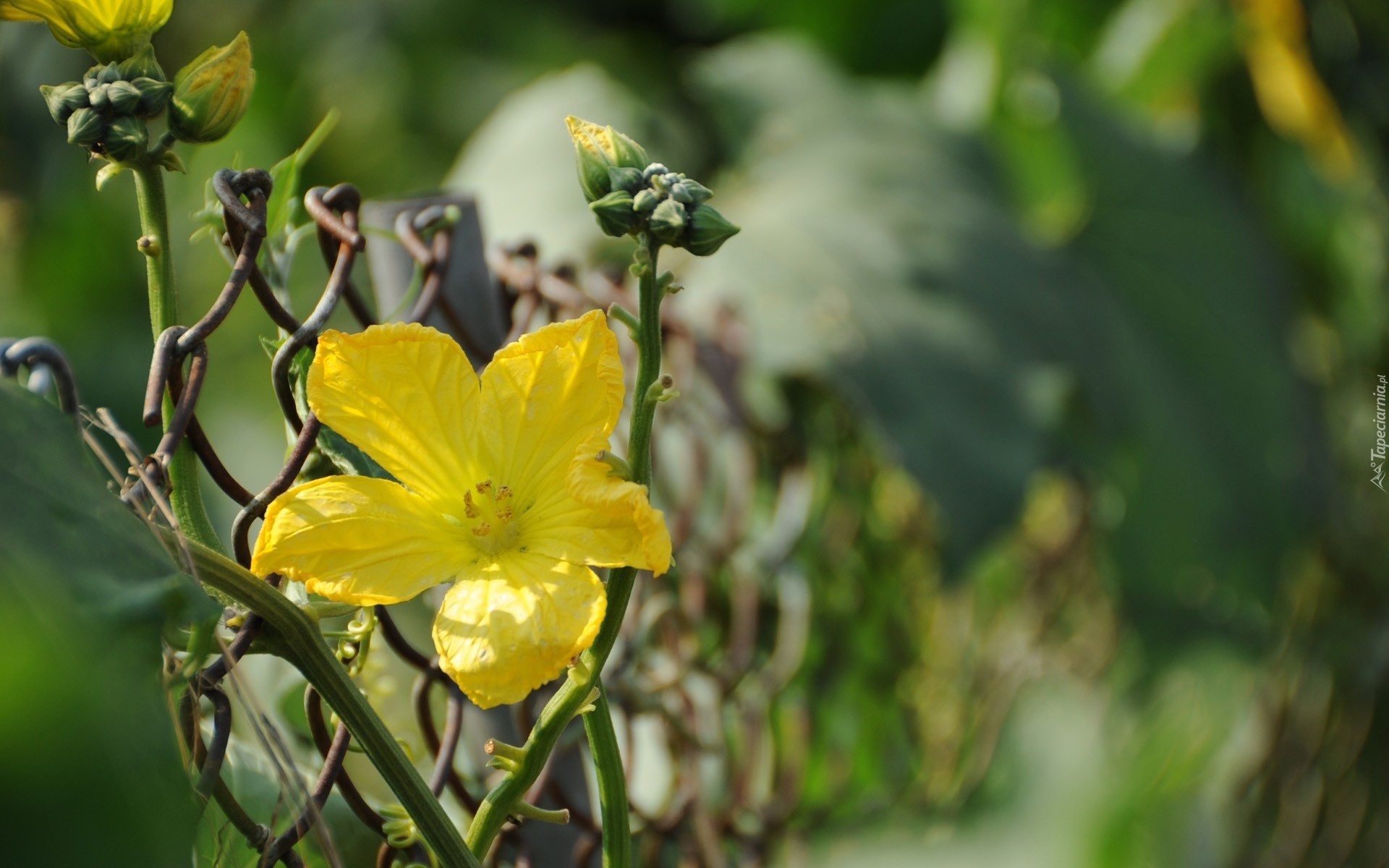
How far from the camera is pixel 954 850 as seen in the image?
89 centimetres

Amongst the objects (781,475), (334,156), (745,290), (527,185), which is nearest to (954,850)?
(781,475)

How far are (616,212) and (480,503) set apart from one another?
0.07 m

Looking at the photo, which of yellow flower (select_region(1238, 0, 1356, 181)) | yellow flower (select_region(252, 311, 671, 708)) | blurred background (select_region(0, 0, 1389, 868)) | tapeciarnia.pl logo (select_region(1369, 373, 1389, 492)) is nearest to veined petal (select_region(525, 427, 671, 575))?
yellow flower (select_region(252, 311, 671, 708))

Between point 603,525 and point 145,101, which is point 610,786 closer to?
point 603,525

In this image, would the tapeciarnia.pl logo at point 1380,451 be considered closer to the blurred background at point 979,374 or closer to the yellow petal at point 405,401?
the blurred background at point 979,374

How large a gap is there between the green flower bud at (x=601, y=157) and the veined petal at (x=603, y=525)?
0.18 ft

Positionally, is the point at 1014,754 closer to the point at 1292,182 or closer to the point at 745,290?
the point at 745,290

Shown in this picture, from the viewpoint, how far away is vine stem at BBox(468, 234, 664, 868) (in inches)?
8.9

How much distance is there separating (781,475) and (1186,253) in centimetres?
80

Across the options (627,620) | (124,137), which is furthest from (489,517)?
(627,620)

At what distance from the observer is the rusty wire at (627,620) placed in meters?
0.23

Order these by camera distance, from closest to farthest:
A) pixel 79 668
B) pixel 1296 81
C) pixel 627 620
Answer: pixel 79 668
pixel 627 620
pixel 1296 81

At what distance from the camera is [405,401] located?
0.23 m

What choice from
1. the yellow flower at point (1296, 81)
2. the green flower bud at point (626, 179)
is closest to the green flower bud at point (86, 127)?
the green flower bud at point (626, 179)
